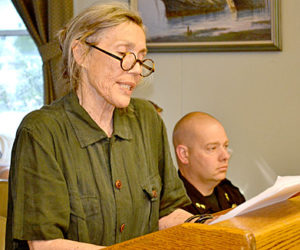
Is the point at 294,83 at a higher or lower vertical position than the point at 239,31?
lower

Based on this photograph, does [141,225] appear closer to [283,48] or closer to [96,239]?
[96,239]

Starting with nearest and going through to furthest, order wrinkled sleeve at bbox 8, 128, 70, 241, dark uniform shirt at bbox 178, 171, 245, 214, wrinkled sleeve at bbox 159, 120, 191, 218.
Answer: wrinkled sleeve at bbox 8, 128, 70, 241 < wrinkled sleeve at bbox 159, 120, 191, 218 < dark uniform shirt at bbox 178, 171, 245, 214

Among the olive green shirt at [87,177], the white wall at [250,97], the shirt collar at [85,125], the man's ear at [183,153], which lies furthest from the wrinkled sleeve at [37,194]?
the white wall at [250,97]

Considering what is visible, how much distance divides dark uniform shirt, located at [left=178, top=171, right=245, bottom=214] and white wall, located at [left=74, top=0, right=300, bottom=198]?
79 cm

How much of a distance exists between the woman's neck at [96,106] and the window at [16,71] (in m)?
3.17

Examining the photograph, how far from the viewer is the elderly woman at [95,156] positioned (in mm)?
1719

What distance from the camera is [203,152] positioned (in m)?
3.40

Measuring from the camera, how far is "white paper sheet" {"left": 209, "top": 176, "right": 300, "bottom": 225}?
1318 mm

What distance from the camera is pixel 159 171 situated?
6.88 ft

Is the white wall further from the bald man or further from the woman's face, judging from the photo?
the woman's face

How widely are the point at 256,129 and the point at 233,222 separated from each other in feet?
10.0

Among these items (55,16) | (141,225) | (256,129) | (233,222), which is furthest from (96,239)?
(55,16)

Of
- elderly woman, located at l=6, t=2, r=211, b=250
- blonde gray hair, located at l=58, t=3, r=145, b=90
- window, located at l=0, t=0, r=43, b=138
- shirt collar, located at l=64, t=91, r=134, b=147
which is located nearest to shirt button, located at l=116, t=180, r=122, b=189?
elderly woman, located at l=6, t=2, r=211, b=250

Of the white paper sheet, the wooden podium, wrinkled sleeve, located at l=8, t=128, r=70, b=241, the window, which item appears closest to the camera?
the wooden podium
